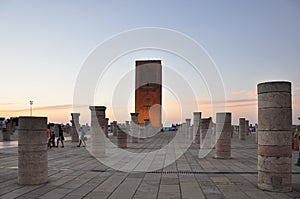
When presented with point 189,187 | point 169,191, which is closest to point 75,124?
point 189,187

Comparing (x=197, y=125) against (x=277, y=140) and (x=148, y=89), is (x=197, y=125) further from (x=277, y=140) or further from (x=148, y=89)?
(x=148, y=89)

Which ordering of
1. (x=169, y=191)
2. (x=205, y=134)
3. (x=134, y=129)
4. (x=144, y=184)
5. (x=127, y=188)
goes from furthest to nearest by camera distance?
(x=134, y=129) < (x=205, y=134) < (x=144, y=184) < (x=127, y=188) < (x=169, y=191)

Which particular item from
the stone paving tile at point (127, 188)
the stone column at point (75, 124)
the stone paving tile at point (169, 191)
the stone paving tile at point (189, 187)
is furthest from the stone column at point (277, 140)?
the stone column at point (75, 124)

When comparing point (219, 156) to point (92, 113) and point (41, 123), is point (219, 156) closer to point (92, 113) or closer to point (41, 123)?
point (92, 113)

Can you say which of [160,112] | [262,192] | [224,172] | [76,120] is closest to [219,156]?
[224,172]

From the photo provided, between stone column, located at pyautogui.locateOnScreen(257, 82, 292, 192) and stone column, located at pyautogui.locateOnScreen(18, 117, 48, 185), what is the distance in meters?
5.82

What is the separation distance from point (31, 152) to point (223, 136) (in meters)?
9.78

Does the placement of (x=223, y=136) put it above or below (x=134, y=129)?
above

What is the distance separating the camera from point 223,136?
626 inches

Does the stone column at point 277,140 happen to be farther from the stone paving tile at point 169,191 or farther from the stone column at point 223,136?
the stone column at point 223,136

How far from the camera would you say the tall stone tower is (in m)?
71.7

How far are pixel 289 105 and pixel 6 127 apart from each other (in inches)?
1085

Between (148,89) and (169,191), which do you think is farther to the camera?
(148,89)

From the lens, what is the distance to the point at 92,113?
1692cm
